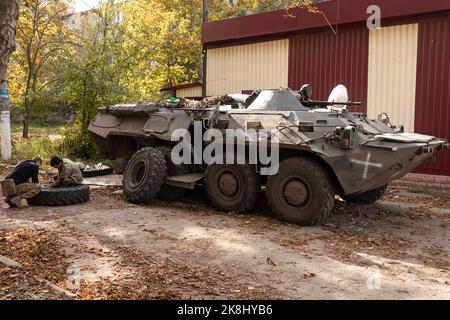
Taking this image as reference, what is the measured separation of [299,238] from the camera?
22.2ft

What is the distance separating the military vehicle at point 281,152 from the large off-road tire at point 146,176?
16 millimetres

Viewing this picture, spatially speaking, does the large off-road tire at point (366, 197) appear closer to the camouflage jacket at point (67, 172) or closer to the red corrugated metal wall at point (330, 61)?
the red corrugated metal wall at point (330, 61)

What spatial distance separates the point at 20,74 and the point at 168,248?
63.6 feet

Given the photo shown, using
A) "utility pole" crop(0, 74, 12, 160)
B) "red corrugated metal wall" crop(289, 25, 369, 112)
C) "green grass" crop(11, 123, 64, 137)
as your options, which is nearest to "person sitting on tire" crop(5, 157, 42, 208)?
"utility pole" crop(0, 74, 12, 160)

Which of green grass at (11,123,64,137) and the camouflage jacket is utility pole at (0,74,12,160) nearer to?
the camouflage jacket

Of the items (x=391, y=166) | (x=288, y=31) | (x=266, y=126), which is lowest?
(x=391, y=166)

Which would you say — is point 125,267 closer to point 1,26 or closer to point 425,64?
point 1,26

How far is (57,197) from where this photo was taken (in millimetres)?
8492

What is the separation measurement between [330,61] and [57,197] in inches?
291

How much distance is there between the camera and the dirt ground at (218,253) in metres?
4.72

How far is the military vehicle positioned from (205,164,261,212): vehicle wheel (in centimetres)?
2

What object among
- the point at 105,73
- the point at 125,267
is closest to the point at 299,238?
the point at 125,267

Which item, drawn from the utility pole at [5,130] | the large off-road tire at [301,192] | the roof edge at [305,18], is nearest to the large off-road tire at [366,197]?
the large off-road tire at [301,192]

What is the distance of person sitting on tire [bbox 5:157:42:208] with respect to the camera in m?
8.28
